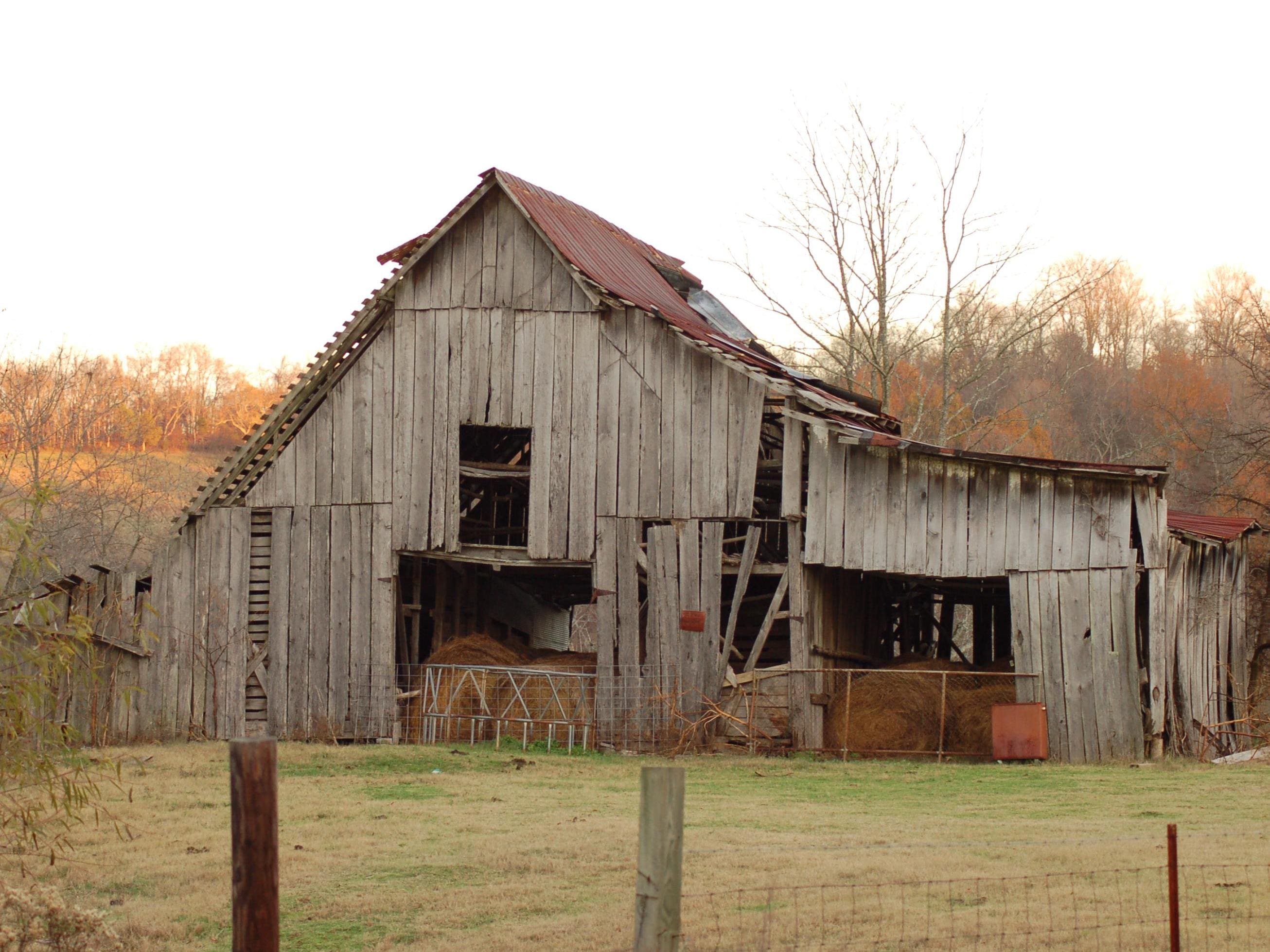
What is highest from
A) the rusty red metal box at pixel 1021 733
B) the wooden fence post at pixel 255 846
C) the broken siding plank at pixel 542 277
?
the broken siding plank at pixel 542 277

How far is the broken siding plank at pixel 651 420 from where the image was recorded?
70.1ft

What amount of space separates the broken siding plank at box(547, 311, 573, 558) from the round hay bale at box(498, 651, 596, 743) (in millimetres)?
1909

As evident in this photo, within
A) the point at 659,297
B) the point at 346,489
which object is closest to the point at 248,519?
the point at 346,489

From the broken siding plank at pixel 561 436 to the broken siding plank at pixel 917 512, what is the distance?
5.01 m

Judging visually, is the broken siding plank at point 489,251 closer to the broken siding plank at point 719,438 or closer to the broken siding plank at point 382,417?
the broken siding plank at point 382,417

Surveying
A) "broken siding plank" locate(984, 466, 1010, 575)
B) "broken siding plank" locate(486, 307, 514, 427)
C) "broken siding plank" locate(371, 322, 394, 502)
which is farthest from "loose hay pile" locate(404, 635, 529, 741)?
"broken siding plank" locate(984, 466, 1010, 575)

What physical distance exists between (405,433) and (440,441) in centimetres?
59

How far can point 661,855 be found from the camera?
716 centimetres

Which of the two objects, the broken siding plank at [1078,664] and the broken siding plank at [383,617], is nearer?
the broken siding plank at [1078,664]

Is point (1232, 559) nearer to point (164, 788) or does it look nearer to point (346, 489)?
point (346, 489)

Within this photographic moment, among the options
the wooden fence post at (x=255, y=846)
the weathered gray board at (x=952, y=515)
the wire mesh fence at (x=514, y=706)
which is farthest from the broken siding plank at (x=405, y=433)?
the wooden fence post at (x=255, y=846)

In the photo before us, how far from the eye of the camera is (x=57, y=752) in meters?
10.1

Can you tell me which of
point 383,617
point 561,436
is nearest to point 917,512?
point 561,436

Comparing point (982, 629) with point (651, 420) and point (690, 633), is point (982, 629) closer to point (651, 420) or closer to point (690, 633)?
point (690, 633)
